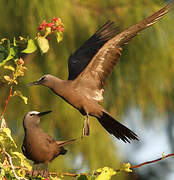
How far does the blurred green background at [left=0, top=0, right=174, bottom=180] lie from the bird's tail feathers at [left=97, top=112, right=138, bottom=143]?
3.30 ft

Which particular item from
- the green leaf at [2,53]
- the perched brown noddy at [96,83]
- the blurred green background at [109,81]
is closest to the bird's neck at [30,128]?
the perched brown noddy at [96,83]

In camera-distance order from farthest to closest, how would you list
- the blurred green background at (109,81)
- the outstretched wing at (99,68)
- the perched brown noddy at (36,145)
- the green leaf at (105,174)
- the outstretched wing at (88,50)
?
the blurred green background at (109,81), the outstretched wing at (88,50), the outstretched wing at (99,68), the perched brown noddy at (36,145), the green leaf at (105,174)

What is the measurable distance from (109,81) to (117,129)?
3.76 feet

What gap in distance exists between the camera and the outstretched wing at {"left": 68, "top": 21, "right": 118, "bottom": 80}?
1722 mm

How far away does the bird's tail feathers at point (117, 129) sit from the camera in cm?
157

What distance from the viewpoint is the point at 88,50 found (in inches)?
73.0

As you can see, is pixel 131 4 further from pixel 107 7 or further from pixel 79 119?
pixel 79 119

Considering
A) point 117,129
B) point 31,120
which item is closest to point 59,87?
point 31,120

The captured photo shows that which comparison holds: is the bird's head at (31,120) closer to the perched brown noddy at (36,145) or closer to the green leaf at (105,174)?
the perched brown noddy at (36,145)

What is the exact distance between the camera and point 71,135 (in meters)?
2.67

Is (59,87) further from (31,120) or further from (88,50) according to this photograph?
(88,50)

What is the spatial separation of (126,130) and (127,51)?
1.21 m

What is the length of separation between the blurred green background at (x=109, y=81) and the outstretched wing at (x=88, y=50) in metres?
0.64

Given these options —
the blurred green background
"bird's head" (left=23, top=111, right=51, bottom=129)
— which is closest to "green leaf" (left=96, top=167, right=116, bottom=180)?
"bird's head" (left=23, top=111, right=51, bottom=129)
